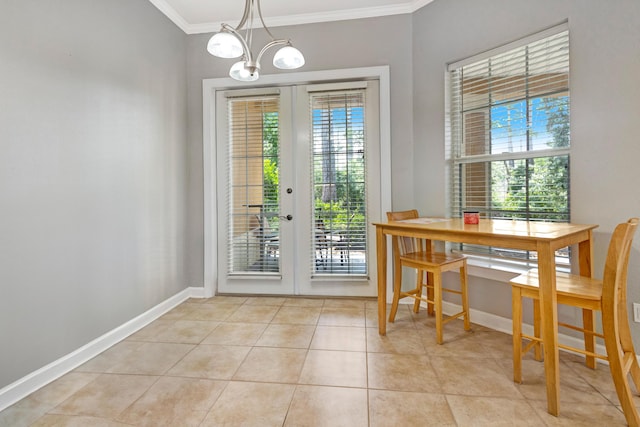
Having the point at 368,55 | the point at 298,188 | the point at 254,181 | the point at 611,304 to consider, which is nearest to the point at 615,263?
the point at 611,304

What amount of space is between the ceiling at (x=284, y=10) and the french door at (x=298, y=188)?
64 centimetres

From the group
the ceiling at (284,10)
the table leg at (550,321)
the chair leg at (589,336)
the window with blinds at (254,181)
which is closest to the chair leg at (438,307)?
the table leg at (550,321)

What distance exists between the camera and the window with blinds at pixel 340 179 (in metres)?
3.01

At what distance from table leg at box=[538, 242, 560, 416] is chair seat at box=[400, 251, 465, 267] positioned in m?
0.72

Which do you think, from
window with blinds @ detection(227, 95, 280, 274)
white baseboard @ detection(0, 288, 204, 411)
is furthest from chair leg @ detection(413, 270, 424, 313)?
white baseboard @ detection(0, 288, 204, 411)

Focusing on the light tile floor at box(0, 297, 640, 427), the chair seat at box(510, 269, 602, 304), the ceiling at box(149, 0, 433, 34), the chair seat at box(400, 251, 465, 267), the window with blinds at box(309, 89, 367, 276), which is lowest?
the light tile floor at box(0, 297, 640, 427)

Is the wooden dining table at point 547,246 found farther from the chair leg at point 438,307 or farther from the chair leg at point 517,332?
the chair leg at point 438,307

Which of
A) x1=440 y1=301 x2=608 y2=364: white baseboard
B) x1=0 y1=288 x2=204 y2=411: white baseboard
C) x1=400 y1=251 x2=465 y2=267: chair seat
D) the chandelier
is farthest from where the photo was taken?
x1=400 y1=251 x2=465 y2=267: chair seat

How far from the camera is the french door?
3018 mm

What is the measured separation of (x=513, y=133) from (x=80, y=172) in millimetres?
3051

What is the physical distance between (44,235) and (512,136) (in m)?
3.18

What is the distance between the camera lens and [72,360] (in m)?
1.90

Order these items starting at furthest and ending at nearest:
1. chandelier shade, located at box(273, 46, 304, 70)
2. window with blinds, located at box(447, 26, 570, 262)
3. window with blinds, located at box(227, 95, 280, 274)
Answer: window with blinds, located at box(227, 95, 280, 274)
window with blinds, located at box(447, 26, 570, 262)
chandelier shade, located at box(273, 46, 304, 70)

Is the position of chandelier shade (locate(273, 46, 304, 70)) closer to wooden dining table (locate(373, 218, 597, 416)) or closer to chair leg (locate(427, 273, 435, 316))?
wooden dining table (locate(373, 218, 597, 416))
